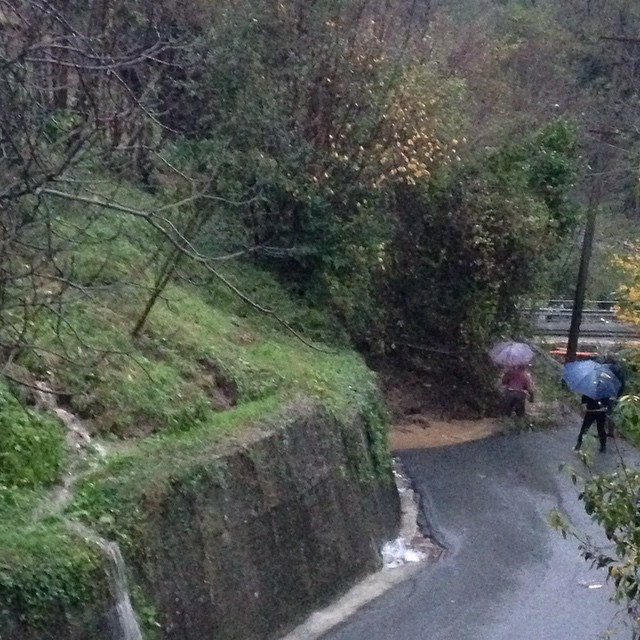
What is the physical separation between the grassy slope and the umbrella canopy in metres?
4.81

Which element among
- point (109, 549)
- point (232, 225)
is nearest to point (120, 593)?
point (109, 549)

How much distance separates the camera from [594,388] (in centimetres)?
1820

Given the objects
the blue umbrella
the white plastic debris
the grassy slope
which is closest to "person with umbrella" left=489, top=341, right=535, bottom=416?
the blue umbrella

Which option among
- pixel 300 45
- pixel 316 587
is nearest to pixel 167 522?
pixel 316 587

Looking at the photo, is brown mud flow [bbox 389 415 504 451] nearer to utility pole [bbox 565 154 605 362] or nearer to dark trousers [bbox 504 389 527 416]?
dark trousers [bbox 504 389 527 416]

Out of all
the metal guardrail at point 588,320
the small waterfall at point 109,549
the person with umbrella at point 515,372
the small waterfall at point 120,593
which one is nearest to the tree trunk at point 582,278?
the metal guardrail at point 588,320

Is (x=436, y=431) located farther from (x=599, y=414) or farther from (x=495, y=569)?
(x=495, y=569)

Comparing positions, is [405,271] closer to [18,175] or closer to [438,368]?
[438,368]

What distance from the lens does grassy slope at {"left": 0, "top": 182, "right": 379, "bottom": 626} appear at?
825cm

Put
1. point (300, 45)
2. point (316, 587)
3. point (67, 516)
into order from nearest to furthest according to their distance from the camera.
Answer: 1. point (67, 516)
2. point (316, 587)
3. point (300, 45)

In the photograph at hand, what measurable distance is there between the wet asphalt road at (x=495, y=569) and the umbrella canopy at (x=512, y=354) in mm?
2554

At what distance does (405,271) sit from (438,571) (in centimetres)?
973

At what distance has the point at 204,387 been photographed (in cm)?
1277

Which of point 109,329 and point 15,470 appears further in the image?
point 109,329
